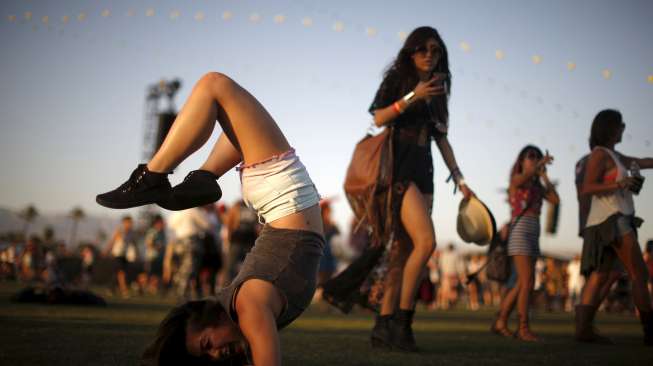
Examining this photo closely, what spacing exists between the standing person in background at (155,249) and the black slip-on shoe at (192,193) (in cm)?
1411

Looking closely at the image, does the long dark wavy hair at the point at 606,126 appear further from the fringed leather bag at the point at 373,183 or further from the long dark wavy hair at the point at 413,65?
the fringed leather bag at the point at 373,183

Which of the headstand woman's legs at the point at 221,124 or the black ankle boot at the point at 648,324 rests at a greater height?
the headstand woman's legs at the point at 221,124

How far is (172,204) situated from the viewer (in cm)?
292

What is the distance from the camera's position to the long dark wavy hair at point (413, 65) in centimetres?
545

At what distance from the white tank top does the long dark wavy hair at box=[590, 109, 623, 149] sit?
0.16 metres

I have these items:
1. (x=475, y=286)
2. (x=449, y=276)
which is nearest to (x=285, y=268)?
(x=449, y=276)

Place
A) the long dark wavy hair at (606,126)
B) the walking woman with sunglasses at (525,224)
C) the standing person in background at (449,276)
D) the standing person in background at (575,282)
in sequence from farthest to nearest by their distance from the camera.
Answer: the standing person in background at (575,282)
the standing person in background at (449,276)
the walking woman with sunglasses at (525,224)
the long dark wavy hair at (606,126)

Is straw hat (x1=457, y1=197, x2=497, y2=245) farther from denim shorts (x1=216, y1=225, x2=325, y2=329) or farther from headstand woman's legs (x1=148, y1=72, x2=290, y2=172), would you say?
headstand woman's legs (x1=148, y1=72, x2=290, y2=172)

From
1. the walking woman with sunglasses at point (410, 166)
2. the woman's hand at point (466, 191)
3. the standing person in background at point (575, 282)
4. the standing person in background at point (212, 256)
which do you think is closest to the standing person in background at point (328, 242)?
the standing person in background at point (212, 256)

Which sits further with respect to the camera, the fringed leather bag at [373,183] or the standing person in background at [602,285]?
the standing person in background at [602,285]

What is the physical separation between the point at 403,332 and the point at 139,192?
2.85 meters

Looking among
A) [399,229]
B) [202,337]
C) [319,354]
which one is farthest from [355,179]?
[202,337]

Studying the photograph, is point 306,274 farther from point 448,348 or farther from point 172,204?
point 448,348

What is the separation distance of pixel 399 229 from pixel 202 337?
293 centimetres
